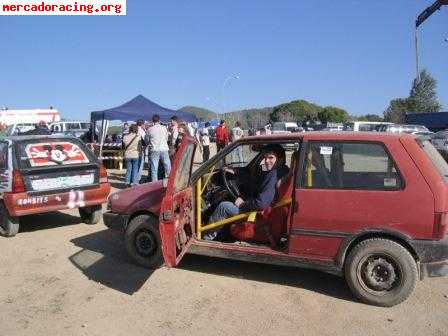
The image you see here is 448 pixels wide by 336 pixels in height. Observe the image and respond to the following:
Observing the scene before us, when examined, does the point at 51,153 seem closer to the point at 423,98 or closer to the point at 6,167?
the point at 6,167

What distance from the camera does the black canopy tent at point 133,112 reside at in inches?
706

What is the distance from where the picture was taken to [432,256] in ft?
15.5

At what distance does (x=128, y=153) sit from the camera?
12.6 metres

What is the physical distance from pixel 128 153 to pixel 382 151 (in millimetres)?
8498

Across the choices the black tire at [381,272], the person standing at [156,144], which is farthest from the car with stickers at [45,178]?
the black tire at [381,272]

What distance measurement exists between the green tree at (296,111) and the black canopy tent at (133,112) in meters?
75.4

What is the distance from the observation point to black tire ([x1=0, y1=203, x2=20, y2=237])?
24.8ft

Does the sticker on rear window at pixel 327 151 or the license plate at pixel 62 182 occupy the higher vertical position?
the sticker on rear window at pixel 327 151

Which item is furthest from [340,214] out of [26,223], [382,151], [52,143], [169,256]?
[26,223]

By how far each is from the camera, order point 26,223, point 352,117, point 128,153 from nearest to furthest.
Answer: point 26,223 → point 128,153 → point 352,117

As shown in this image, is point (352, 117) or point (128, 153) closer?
point (128, 153)

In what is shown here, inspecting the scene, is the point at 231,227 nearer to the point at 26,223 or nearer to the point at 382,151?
the point at 382,151

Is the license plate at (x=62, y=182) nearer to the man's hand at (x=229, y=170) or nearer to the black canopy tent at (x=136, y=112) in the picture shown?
the man's hand at (x=229, y=170)

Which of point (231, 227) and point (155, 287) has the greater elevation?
point (231, 227)
